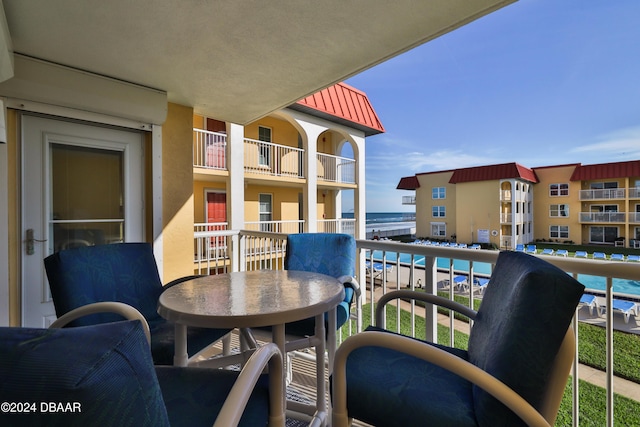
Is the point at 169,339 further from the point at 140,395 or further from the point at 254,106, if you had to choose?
the point at 254,106

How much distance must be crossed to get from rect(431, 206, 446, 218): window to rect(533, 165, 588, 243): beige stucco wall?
6.44 m

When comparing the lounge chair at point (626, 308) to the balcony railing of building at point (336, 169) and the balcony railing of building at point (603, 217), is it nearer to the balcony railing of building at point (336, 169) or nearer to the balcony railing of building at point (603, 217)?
the balcony railing of building at point (336, 169)

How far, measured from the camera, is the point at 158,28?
5.65 feet

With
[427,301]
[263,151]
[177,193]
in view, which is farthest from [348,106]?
[427,301]

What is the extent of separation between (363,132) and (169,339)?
876 cm

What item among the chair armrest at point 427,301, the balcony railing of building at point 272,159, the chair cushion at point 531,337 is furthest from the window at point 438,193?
the chair cushion at point 531,337

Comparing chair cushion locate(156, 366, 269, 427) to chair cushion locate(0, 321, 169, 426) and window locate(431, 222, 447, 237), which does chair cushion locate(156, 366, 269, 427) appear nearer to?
chair cushion locate(0, 321, 169, 426)

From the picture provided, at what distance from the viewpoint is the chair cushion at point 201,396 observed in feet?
2.81

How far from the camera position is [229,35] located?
180 cm

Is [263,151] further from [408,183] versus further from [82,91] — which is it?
[408,183]

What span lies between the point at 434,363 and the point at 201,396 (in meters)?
0.77

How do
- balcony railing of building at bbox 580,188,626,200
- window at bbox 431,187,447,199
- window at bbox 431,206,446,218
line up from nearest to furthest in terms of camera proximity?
balcony railing of building at bbox 580,188,626,200 → window at bbox 431,187,447,199 → window at bbox 431,206,446,218

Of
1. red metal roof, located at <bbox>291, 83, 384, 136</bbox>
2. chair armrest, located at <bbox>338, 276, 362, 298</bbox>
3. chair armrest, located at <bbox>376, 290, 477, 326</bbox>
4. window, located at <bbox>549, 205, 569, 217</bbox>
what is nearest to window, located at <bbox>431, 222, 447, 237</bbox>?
window, located at <bbox>549, 205, 569, 217</bbox>

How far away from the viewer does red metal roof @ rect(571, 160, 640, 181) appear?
16953mm
